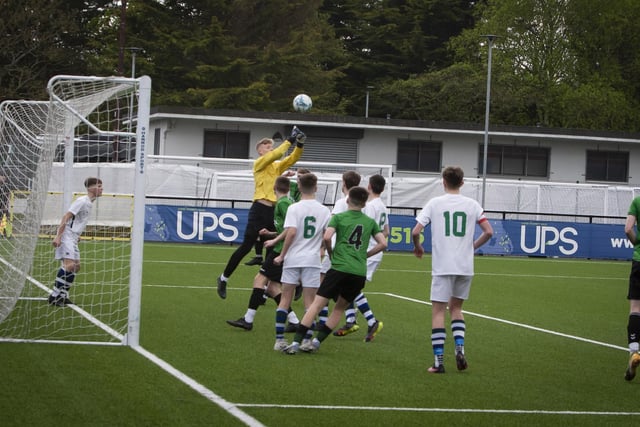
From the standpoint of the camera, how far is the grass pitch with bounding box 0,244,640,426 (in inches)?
285

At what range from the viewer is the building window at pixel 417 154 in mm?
44531

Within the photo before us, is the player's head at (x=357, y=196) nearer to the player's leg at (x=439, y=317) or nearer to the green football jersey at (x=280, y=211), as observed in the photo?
the player's leg at (x=439, y=317)

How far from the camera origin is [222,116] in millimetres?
40906

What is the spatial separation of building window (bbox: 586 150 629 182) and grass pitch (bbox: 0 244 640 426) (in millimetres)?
31853

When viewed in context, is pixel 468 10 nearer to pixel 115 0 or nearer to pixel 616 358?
pixel 115 0

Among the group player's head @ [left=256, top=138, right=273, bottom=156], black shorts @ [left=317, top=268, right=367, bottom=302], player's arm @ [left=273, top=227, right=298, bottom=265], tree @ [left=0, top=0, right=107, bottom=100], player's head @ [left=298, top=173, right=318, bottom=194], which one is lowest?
black shorts @ [left=317, top=268, right=367, bottom=302]

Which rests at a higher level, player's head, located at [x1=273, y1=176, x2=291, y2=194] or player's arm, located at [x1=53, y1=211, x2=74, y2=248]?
player's head, located at [x1=273, y1=176, x2=291, y2=194]

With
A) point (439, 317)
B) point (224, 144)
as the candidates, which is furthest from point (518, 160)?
point (439, 317)

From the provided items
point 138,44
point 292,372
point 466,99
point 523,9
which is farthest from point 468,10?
point 292,372

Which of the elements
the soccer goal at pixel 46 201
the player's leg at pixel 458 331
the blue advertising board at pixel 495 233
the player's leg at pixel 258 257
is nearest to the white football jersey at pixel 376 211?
the player's leg at pixel 458 331

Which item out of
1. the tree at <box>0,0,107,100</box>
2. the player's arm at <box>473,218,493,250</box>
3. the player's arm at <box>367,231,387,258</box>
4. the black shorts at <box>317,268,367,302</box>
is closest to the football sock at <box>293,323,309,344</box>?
the black shorts at <box>317,268,367,302</box>

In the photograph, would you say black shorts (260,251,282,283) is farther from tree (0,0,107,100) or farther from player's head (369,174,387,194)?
tree (0,0,107,100)

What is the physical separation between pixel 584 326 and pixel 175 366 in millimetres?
6973

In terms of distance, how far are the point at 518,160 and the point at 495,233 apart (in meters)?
16.7
